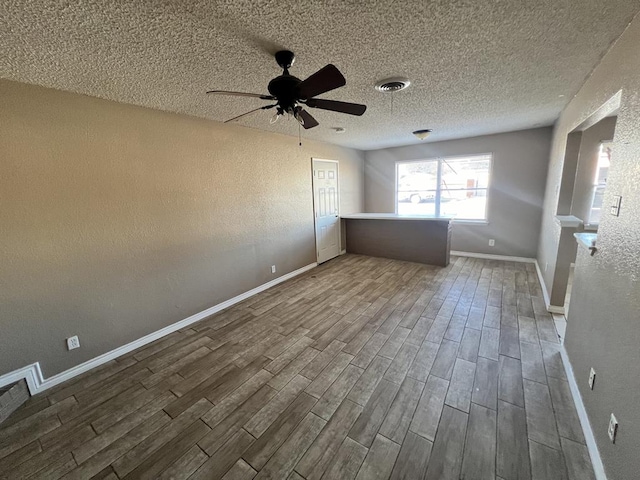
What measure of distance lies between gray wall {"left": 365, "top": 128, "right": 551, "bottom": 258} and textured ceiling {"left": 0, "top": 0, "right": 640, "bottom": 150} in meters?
2.25

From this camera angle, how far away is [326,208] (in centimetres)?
520

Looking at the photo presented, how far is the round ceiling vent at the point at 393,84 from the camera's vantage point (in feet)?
7.07

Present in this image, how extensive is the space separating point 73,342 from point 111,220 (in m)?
1.13

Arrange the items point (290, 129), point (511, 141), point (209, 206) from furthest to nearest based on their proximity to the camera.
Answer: point (511, 141), point (290, 129), point (209, 206)

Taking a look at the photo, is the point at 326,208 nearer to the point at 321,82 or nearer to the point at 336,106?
the point at 336,106

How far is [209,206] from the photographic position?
3.16m

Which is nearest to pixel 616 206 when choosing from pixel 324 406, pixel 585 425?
pixel 585 425

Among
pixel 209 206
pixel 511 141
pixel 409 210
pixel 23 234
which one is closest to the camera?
pixel 23 234

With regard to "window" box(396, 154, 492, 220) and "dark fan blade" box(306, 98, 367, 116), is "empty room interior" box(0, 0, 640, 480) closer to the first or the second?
"dark fan blade" box(306, 98, 367, 116)

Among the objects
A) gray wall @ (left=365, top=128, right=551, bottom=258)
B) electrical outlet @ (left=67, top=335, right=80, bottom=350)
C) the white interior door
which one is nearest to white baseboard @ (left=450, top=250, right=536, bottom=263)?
gray wall @ (left=365, top=128, right=551, bottom=258)

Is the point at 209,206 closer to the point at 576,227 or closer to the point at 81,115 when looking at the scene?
the point at 81,115

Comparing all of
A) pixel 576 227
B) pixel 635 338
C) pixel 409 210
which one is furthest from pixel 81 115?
pixel 409 210

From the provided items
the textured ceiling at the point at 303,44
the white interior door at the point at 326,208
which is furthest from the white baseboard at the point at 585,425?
the white interior door at the point at 326,208

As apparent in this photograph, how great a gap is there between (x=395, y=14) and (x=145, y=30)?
1391 mm
